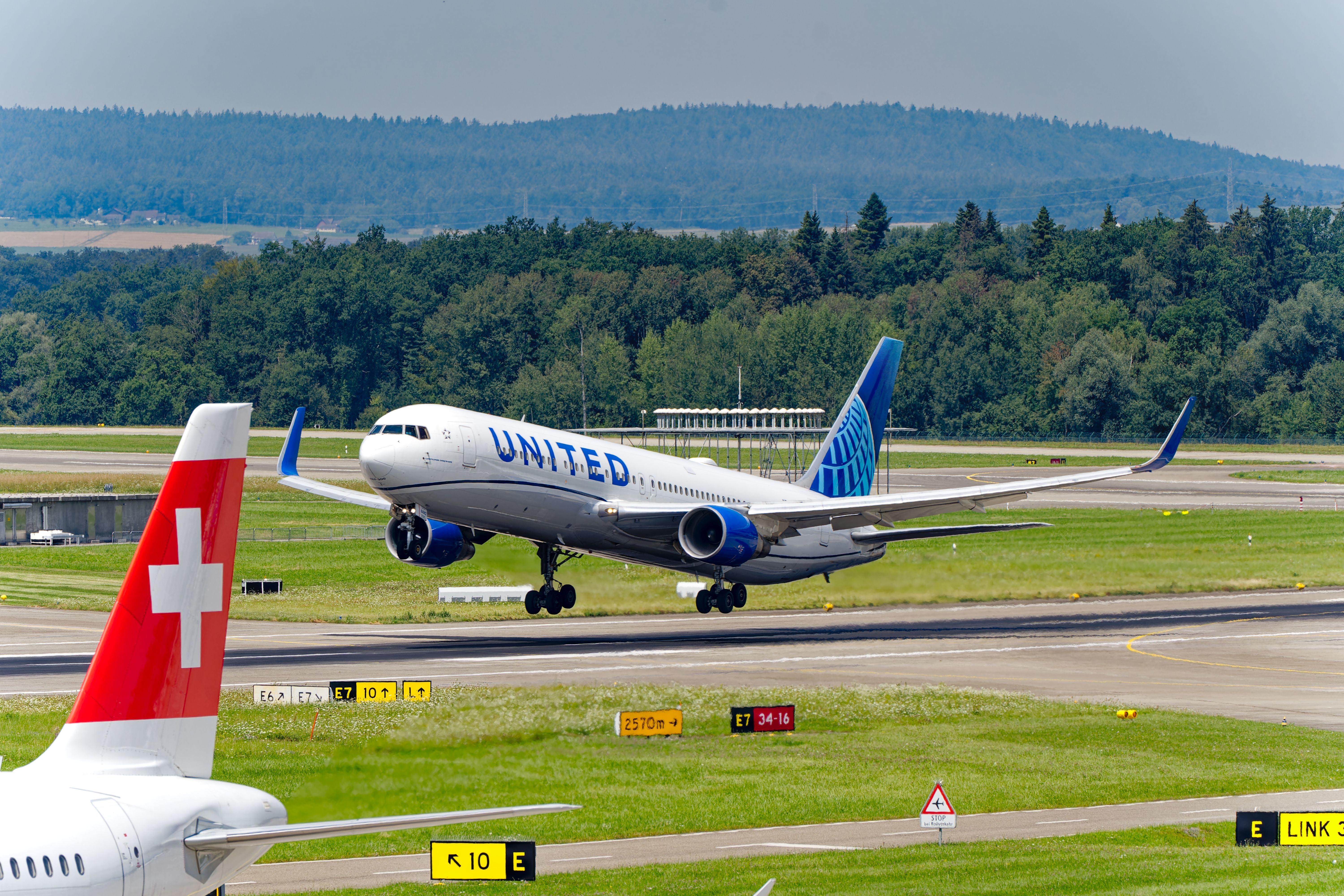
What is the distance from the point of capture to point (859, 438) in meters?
69.0

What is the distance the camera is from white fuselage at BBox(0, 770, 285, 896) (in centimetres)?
1294

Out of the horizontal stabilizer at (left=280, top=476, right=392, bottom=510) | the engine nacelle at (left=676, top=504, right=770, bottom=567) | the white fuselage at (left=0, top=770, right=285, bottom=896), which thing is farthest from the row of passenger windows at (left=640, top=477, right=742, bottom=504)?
the white fuselage at (left=0, top=770, right=285, bottom=896)

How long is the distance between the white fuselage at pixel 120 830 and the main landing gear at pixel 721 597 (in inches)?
1776

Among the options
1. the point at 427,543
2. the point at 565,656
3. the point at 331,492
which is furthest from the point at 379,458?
the point at 331,492

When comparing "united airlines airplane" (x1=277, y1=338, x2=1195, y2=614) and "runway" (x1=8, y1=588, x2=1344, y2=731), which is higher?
"united airlines airplane" (x1=277, y1=338, x2=1195, y2=614)

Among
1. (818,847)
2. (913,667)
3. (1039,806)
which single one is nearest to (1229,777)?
(1039,806)

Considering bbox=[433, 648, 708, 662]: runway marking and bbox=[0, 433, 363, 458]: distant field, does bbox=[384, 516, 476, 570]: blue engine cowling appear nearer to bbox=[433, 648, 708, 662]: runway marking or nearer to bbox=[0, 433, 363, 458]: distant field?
bbox=[433, 648, 708, 662]: runway marking

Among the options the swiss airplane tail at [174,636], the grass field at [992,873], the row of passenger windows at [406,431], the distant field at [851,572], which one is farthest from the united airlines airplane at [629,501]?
the swiss airplane tail at [174,636]

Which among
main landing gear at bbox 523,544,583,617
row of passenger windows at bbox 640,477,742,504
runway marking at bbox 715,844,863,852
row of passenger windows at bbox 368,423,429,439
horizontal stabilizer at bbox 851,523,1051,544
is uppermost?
row of passenger windows at bbox 368,423,429,439

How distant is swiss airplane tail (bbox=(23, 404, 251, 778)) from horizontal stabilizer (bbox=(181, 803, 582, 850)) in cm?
87

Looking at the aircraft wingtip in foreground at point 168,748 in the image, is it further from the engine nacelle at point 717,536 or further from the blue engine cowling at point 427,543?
the engine nacelle at point 717,536

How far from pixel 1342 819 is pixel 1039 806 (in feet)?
23.5

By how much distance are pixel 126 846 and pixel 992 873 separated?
1957 centimetres

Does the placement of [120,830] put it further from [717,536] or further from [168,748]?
[717,536]
